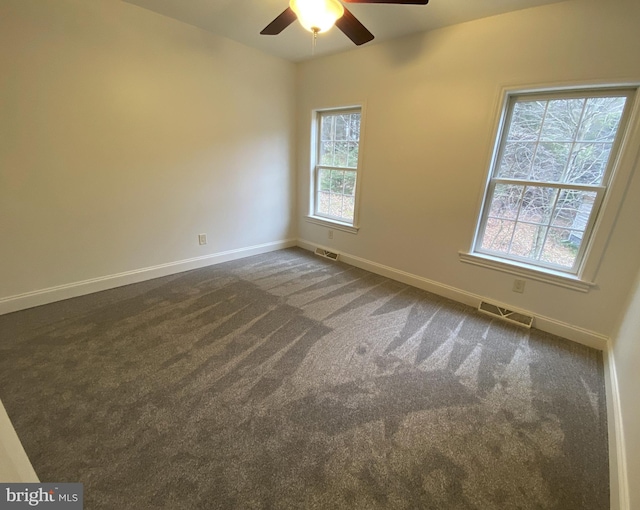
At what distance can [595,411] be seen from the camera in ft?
5.41

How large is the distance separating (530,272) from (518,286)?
0.16 metres

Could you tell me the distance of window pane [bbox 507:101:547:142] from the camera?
2.29 metres

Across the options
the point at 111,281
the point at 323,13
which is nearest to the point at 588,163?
the point at 323,13

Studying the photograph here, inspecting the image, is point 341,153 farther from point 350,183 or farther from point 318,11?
point 318,11

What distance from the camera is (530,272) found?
2434mm

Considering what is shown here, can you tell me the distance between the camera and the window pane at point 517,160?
7.80ft

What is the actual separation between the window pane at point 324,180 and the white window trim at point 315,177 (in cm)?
7

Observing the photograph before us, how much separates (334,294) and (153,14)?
121 inches

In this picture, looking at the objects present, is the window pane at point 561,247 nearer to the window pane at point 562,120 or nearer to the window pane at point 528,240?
the window pane at point 528,240

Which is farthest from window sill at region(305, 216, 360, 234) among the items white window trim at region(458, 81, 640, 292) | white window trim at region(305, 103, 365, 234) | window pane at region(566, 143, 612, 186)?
window pane at region(566, 143, 612, 186)

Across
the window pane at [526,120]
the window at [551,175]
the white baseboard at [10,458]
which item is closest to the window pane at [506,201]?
the window at [551,175]

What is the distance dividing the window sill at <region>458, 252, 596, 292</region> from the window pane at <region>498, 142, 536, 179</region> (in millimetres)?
747

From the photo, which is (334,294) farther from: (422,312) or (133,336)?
(133,336)

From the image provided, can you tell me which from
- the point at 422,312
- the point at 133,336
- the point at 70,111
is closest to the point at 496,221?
the point at 422,312
